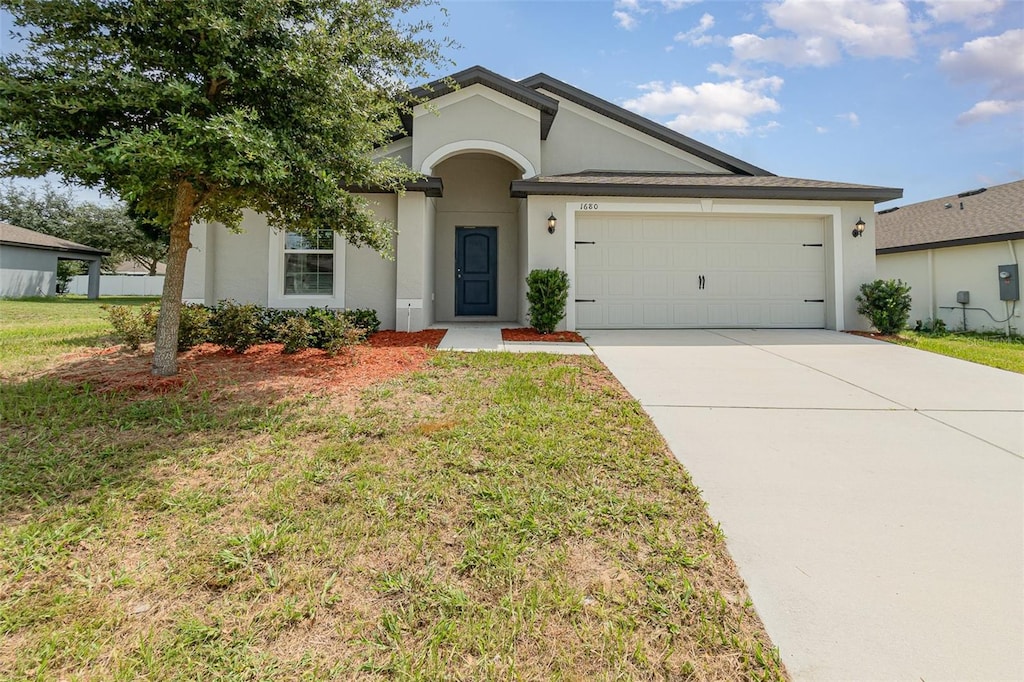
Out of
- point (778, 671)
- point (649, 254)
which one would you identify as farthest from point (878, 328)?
point (778, 671)

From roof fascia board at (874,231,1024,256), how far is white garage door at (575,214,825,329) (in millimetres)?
3259

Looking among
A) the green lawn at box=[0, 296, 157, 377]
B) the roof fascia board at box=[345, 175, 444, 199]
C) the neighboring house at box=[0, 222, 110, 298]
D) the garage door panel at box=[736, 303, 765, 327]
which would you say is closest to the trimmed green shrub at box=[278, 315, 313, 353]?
the green lawn at box=[0, 296, 157, 377]

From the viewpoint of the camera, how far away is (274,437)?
349cm

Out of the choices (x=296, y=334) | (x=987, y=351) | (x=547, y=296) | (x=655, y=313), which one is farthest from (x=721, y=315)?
(x=296, y=334)

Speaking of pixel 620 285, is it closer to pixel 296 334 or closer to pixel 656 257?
pixel 656 257

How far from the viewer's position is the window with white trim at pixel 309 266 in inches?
347

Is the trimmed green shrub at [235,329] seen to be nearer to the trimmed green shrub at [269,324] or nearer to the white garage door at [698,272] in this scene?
the trimmed green shrub at [269,324]

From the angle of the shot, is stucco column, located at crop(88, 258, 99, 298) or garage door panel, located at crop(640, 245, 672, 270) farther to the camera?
stucco column, located at crop(88, 258, 99, 298)

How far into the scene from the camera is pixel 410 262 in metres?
8.64

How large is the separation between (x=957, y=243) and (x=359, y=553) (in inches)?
610

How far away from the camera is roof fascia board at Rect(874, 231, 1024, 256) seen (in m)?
10.2

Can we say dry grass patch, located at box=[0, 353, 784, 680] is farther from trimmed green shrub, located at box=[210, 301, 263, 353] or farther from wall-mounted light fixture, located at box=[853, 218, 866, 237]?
wall-mounted light fixture, located at box=[853, 218, 866, 237]

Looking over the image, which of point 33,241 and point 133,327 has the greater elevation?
point 33,241

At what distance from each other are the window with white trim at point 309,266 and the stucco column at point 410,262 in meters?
1.42
